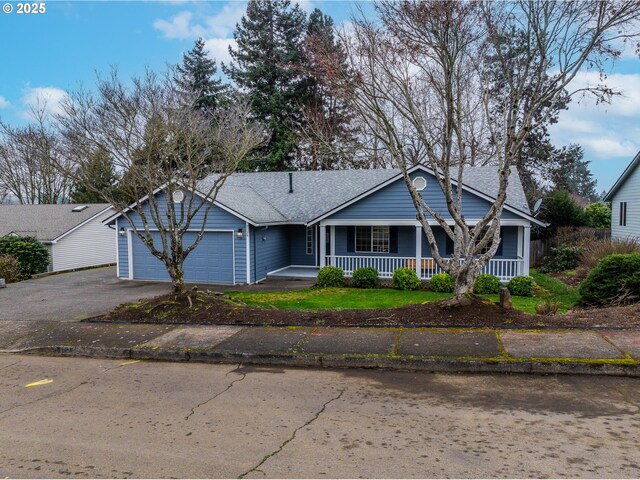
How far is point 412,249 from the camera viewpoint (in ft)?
62.3

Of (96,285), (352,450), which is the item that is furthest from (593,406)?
(96,285)

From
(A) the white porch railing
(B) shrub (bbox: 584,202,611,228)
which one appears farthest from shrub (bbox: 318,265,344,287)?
(B) shrub (bbox: 584,202,611,228)

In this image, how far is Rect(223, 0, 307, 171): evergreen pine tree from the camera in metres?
33.6

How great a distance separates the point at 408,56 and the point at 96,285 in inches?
575

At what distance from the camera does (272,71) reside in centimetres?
3416

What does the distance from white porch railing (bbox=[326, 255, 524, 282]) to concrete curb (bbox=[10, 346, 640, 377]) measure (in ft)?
33.4

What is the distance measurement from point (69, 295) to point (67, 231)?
11159mm

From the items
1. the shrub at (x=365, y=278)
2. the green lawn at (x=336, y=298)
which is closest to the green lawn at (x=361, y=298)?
the green lawn at (x=336, y=298)

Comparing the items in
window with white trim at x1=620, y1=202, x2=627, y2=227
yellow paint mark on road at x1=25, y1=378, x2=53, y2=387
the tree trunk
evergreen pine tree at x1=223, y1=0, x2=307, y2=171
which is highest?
evergreen pine tree at x1=223, y1=0, x2=307, y2=171

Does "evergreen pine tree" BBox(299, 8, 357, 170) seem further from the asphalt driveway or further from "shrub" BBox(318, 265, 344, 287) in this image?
the asphalt driveway

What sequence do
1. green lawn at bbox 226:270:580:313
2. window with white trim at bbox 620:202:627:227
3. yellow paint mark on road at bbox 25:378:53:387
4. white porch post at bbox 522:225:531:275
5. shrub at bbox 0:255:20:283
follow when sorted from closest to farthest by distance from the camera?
yellow paint mark on road at bbox 25:378:53:387, green lawn at bbox 226:270:580:313, white porch post at bbox 522:225:531:275, shrub at bbox 0:255:20:283, window with white trim at bbox 620:202:627:227

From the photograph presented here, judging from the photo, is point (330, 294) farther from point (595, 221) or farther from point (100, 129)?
point (595, 221)

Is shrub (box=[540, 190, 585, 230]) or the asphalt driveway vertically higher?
shrub (box=[540, 190, 585, 230])

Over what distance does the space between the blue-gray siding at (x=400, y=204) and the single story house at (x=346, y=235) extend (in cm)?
4
